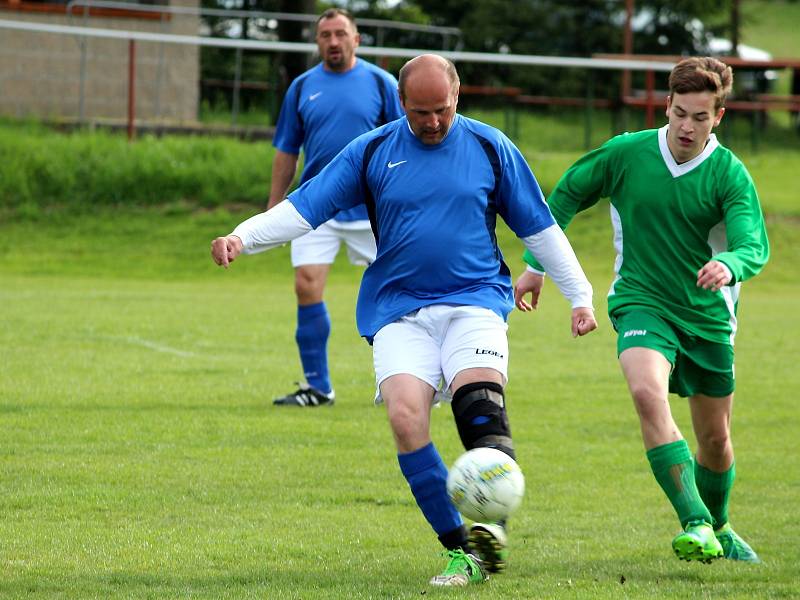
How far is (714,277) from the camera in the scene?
5410mm

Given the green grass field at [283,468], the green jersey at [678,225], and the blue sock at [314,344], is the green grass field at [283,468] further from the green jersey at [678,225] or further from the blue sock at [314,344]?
the green jersey at [678,225]

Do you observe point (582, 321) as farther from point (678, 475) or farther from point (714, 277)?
point (678, 475)

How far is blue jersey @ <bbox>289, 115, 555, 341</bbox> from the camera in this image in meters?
5.69

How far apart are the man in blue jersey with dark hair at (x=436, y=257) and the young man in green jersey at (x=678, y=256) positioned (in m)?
0.38

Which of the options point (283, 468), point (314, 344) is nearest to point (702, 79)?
point (283, 468)

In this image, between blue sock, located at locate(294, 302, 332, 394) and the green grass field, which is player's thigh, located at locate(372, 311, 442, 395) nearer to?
the green grass field

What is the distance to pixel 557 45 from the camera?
126 feet

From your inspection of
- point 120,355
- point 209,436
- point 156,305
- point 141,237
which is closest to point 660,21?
point 141,237

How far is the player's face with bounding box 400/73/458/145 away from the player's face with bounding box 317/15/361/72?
Result: 426 cm

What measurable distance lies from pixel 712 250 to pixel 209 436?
3579mm

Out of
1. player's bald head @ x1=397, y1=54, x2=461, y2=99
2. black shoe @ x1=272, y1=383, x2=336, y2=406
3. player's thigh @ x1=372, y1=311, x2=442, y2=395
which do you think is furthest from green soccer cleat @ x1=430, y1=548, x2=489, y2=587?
black shoe @ x1=272, y1=383, x2=336, y2=406

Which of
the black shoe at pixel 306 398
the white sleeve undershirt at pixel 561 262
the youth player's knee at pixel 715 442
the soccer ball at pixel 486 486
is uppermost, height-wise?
the white sleeve undershirt at pixel 561 262

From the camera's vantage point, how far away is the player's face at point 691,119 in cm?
593

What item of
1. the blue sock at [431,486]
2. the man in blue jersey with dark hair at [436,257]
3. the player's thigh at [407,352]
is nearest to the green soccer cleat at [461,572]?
the man in blue jersey with dark hair at [436,257]
